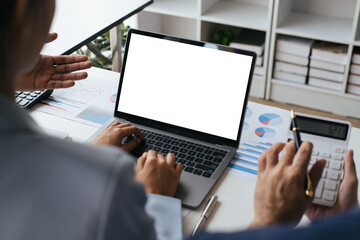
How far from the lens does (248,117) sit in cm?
149

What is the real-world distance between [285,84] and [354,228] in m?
2.55

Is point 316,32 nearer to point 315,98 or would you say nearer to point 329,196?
point 315,98

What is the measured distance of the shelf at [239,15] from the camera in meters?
2.87

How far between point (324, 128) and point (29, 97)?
0.93 m

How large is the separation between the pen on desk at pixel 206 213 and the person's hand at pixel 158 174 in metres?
0.09

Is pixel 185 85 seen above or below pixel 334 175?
above

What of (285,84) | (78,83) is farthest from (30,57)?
(285,84)

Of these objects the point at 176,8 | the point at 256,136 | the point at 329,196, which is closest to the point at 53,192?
the point at 329,196

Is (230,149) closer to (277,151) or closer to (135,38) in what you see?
(277,151)

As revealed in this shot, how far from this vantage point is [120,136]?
1275 millimetres

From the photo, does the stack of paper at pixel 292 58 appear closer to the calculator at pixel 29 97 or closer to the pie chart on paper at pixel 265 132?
the pie chart on paper at pixel 265 132

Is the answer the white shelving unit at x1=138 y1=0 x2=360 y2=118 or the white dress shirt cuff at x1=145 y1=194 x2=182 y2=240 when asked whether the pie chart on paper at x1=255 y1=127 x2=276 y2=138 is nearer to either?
the white dress shirt cuff at x1=145 y1=194 x2=182 y2=240

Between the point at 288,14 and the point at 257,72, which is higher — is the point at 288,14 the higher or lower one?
the higher one

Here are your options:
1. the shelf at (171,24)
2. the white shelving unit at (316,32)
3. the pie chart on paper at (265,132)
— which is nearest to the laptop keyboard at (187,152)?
the pie chart on paper at (265,132)
